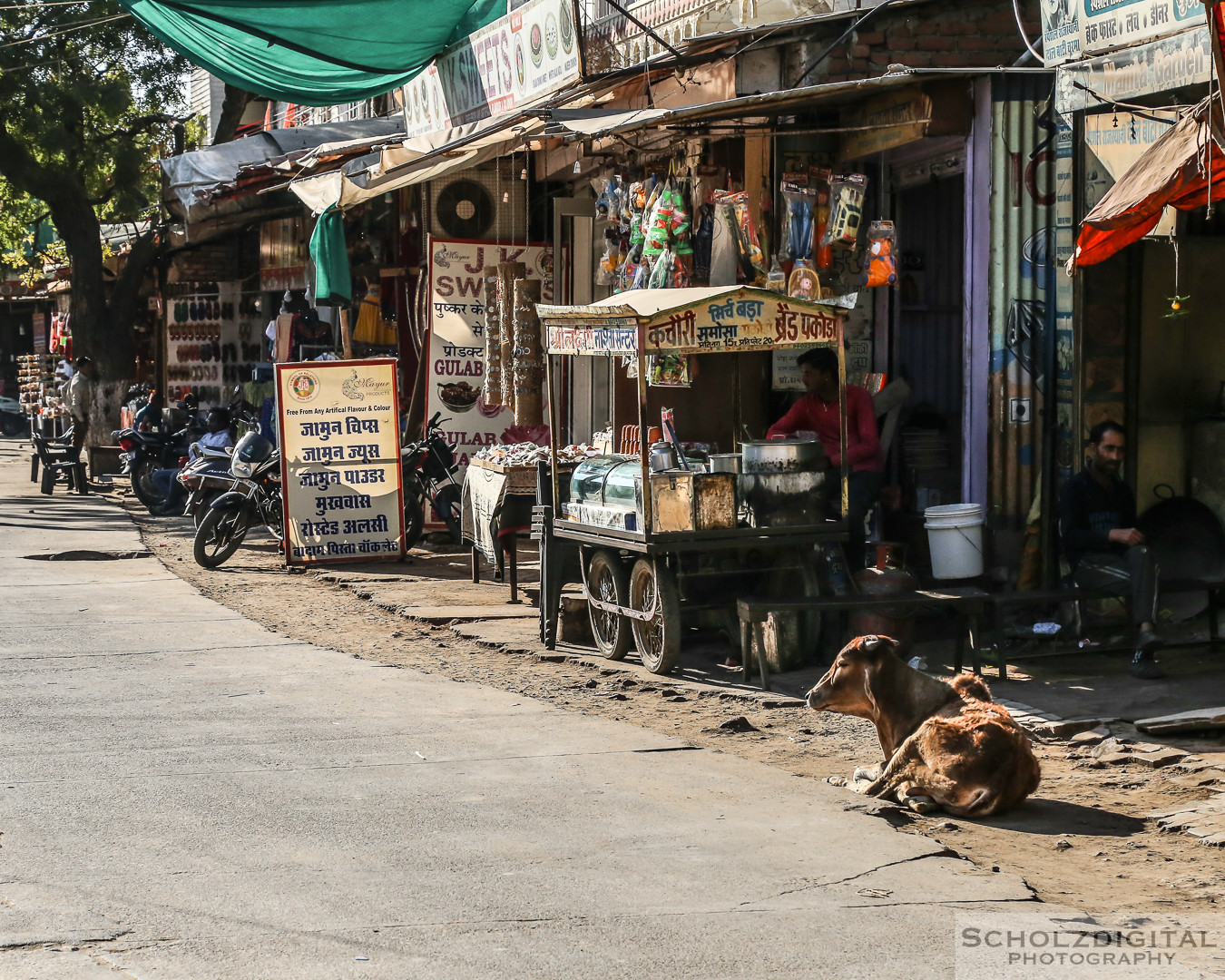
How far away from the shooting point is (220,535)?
13102mm

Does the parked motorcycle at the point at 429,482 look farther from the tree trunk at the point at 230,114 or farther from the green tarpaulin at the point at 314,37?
the tree trunk at the point at 230,114

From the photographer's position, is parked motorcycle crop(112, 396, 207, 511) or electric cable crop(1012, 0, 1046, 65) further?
parked motorcycle crop(112, 396, 207, 511)

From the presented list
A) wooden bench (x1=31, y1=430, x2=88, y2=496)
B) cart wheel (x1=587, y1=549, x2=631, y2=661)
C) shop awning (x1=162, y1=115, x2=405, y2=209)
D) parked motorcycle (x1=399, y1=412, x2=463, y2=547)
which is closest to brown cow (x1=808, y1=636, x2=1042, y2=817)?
cart wheel (x1=587, y1=549, x2=631, y2=661)

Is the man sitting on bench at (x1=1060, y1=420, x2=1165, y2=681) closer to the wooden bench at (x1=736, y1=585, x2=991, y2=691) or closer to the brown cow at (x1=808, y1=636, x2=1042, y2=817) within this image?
the wooden bench at (x1=736, y1=585, x2=991, y2=691)

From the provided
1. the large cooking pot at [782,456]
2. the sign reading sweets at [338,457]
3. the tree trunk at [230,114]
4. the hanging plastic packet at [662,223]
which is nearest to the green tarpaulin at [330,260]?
the sign reading sweets at [338,457]

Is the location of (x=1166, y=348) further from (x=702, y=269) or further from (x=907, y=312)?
(x=702, y=269)

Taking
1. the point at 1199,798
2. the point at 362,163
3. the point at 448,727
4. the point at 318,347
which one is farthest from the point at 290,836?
the point at 318,347

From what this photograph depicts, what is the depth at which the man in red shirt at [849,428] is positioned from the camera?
29.9 feet

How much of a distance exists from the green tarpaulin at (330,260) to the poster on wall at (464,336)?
1112 mm

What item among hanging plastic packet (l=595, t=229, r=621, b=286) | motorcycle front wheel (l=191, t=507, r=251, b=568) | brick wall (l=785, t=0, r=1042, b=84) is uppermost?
brick wall (l=785, t=0, r=1042, b=84)

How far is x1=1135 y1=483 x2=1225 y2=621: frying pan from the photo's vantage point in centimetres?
894

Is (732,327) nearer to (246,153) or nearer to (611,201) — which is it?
(611,201)

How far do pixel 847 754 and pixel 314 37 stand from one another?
898cm

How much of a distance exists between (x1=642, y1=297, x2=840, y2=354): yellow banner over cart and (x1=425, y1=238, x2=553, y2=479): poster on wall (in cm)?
563
